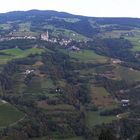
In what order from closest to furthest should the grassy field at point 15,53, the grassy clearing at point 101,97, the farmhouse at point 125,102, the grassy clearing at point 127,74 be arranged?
1. the grassy clearing at point 101,97
2. the farmhouse at point 125,102
3. the grassy clearing at point 127,74
4. the grassy field at point 15,53

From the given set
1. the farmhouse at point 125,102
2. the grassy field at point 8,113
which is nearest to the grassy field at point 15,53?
the farmhouse at point 125,102

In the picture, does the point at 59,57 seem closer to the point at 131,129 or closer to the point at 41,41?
the point at 41,41

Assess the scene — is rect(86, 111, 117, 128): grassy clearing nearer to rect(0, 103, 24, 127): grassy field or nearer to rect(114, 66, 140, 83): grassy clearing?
rect(0, 103, 24, 127): grassy field

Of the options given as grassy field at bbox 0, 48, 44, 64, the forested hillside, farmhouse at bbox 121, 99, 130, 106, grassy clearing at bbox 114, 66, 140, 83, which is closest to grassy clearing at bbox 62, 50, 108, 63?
the forested hillside

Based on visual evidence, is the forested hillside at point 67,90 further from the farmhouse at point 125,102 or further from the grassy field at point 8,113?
the farmhouse at point 125,102

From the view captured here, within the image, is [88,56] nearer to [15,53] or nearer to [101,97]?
[15,53]

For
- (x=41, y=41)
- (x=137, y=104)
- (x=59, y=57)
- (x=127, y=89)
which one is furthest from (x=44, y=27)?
(x=137, y=104)
